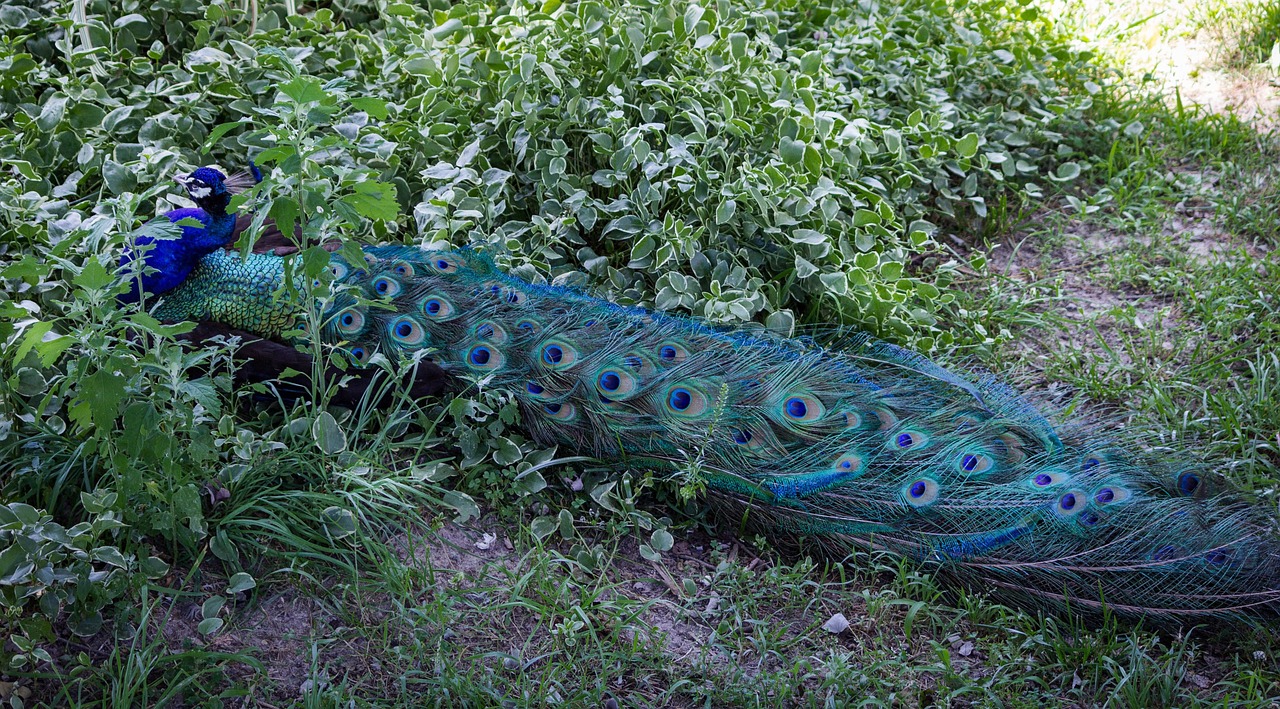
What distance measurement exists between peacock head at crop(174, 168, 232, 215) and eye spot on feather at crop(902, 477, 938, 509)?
2.00 metres

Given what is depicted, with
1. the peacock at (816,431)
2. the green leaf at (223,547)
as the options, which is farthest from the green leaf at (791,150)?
the green leaf at (223,547)

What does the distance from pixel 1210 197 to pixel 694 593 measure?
3.08 metres

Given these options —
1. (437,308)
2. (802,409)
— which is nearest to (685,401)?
(802,409)

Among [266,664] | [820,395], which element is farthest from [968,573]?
[266,664]

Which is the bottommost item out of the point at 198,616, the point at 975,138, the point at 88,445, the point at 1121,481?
the point at 198,616

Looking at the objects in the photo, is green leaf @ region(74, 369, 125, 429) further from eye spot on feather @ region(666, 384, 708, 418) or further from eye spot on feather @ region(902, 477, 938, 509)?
eye spot on feather @ region(902, 477, 938, 509)

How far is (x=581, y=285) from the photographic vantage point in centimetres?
319

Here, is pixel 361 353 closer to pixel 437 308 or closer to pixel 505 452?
pixel 437 308

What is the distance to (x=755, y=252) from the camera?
11.3 feet

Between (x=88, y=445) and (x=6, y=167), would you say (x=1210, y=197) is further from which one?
(x=6, y=167)

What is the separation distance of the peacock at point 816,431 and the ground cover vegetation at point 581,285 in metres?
0.11

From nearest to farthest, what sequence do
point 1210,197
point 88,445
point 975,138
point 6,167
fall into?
point 88,445
point 6,167
point 975,138
point 1210,197

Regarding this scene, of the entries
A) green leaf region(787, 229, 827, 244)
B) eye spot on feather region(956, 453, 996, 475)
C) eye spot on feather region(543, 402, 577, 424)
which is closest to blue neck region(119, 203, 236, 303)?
eye spot on feather region(543, 402, 577, 424)

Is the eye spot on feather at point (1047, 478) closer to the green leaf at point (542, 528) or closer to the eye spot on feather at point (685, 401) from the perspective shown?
the eye spot on feather at point (685, 401)
